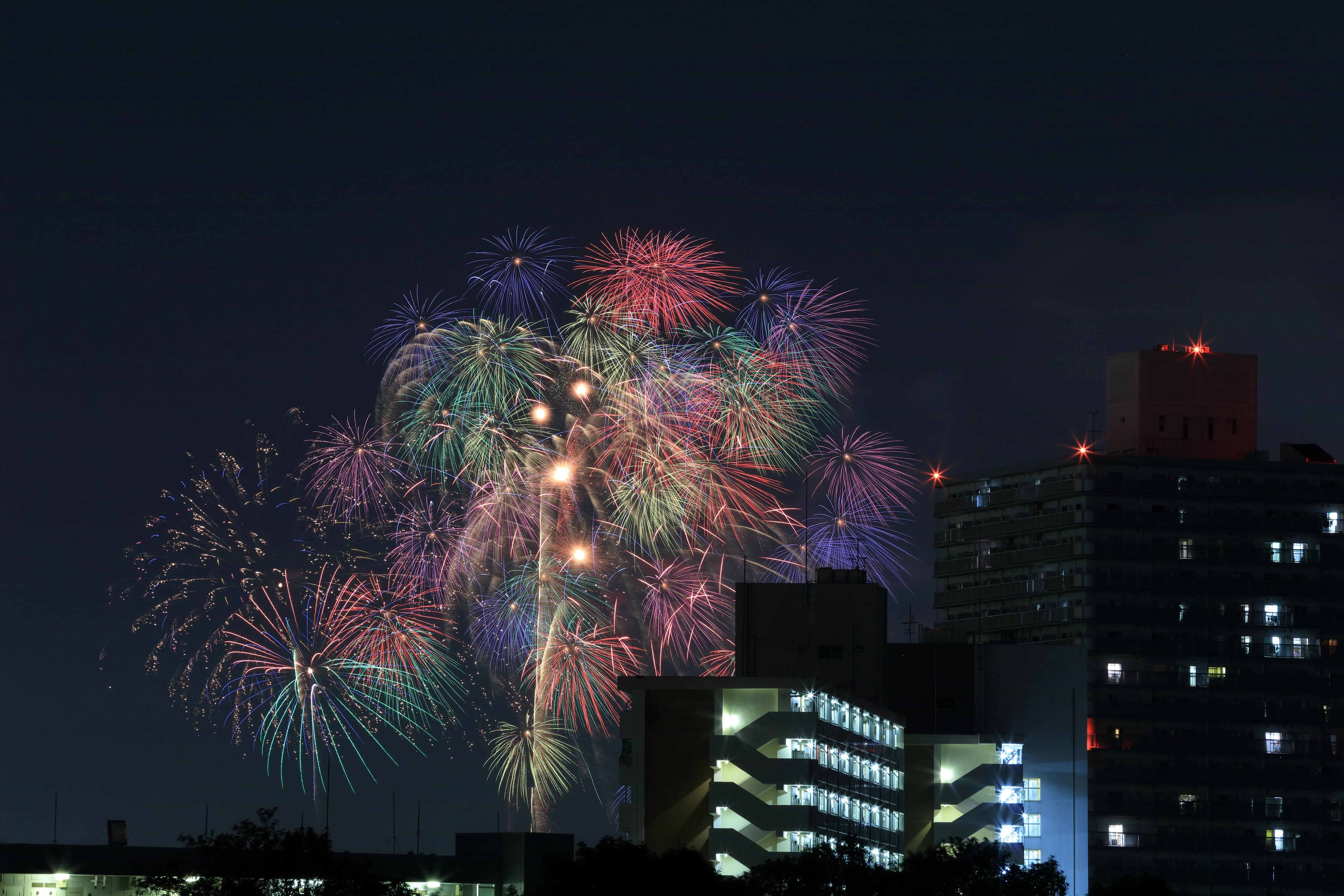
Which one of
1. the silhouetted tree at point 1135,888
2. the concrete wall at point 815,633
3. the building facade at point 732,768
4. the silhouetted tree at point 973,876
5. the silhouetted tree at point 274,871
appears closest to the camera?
the silhouetted tree at point 274,871

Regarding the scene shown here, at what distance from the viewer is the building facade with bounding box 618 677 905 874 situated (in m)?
161

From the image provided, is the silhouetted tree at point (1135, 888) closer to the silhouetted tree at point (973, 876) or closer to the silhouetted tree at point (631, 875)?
the silhouetted tree at point (973, 876)

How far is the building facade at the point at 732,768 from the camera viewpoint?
529 feet

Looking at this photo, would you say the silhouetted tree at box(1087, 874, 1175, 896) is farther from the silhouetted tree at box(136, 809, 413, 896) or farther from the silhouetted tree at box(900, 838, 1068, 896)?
the silhouetted tree at box(136, 809, 413, 896)

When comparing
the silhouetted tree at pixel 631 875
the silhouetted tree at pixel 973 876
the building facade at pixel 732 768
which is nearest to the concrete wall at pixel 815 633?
the building facade at pixel 732 768

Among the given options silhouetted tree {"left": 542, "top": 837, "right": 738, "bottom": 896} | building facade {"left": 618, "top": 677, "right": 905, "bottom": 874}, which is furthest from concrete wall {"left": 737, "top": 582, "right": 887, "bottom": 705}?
silhouetted tree {"left": 542, "top": 837, "right": 738, "bottom": 896}

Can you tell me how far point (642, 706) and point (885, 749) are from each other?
3199 cm

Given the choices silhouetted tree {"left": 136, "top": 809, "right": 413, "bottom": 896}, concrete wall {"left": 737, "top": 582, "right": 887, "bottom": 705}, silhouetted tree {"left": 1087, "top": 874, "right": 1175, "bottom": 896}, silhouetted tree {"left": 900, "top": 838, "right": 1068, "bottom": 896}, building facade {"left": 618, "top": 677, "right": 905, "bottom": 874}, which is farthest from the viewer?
concrete wall {"left": 737, "top": 582, "right": 887, "bottom": 705}

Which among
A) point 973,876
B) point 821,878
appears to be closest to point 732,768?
point 973,876

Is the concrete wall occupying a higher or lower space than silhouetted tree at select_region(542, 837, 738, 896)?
higher

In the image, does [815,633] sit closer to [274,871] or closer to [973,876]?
[973,876]

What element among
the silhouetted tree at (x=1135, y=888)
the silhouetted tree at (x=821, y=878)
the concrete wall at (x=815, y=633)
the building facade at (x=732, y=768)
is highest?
the concrete wall at (x=815, y=633)

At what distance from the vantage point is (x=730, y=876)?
149750mm

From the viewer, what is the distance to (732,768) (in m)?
164
